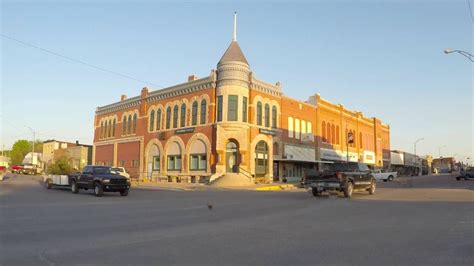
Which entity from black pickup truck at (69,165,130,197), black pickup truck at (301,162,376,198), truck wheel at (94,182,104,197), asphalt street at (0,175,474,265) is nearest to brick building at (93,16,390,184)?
black pickup truck at (69,165,130,197)

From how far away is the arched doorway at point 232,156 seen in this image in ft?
138

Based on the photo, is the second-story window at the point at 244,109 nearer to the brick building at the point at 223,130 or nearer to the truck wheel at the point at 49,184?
the brick building at the point at 223,130

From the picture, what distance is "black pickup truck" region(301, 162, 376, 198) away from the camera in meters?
21.8

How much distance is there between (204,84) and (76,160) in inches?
1390

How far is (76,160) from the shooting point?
68188 mm

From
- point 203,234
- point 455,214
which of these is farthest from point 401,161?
point 203,234

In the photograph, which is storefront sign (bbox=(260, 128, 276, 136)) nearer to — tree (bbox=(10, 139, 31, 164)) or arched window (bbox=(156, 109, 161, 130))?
arched window (bbox=(156, 109, 161, 130))

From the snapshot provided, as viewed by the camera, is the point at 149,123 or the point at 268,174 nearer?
the point at 268,174

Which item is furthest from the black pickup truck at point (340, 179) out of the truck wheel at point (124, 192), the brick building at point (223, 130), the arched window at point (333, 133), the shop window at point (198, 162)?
the arched window at point (333, 133)

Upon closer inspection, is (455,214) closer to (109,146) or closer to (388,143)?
(109,146)

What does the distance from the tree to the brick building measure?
276 feet

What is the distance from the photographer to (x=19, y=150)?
133750mm

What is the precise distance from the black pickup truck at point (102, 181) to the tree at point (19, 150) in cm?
11849

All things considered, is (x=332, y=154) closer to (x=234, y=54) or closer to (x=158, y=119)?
(x=234, y=54)
